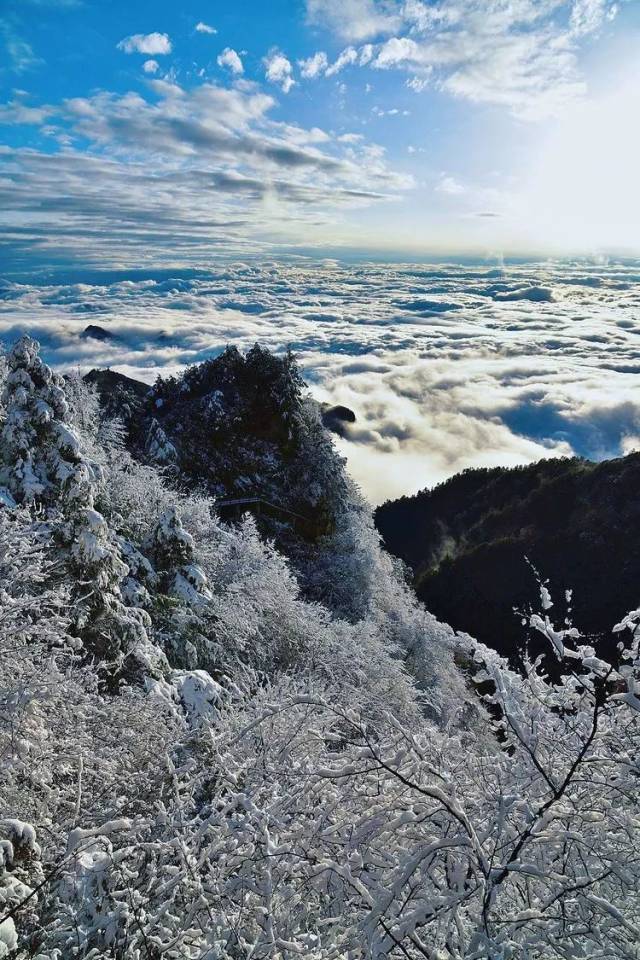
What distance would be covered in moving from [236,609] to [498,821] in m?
16.7

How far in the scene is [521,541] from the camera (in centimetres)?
7394

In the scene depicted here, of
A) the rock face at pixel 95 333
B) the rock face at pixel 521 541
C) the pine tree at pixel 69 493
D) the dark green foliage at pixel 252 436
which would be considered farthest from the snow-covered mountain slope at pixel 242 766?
the rock face at pixel 95 333

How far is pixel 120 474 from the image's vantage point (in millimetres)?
21453

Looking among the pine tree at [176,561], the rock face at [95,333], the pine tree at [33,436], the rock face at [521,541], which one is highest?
the rock face at [95,333]

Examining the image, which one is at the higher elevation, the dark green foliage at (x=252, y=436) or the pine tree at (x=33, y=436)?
the pine tree at (x=33, y=436)

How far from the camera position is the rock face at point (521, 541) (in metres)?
58.0

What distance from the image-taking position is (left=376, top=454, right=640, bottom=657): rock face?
190ft

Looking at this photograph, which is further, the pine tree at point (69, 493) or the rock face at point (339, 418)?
the rock face at point (339, 418)

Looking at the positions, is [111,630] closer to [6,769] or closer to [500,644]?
[6,769]

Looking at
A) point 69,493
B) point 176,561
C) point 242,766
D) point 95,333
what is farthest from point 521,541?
point 95,333

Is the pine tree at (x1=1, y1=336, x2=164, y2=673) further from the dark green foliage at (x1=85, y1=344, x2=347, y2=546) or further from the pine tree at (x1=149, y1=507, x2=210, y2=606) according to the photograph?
the dark green foliage at (x1=85, y1=344, x2=347, y2=546)

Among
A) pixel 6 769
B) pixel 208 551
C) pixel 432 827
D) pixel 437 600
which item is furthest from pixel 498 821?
pixel 437 600

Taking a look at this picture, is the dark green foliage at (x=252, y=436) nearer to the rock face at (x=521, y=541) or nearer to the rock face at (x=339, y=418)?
the rock face at (x=521, y=541)

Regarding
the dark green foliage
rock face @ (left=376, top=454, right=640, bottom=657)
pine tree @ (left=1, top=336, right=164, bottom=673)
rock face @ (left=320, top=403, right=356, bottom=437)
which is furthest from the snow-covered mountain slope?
rock face @ (left=320, top=403, right=356, bottom=437)
